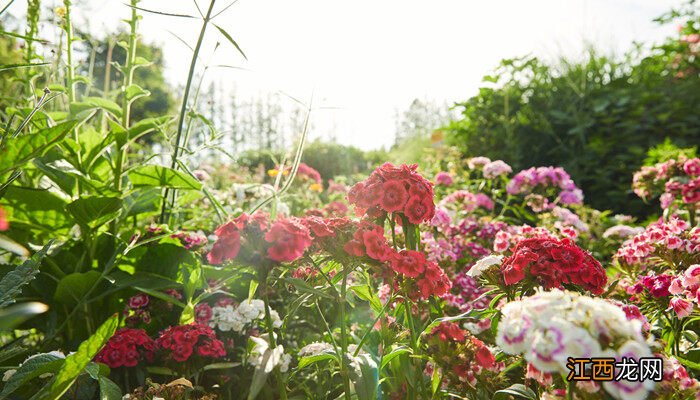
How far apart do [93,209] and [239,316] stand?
2.14 ft

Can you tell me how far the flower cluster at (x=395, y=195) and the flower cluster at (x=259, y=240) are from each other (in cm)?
23

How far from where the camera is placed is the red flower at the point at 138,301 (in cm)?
196

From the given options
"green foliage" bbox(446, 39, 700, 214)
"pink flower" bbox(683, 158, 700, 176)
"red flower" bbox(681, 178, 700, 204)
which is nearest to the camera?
"red flower" bbox(681, 178, 700, 204)

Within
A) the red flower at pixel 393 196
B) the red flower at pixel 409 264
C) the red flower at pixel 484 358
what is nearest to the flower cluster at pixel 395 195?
the red flower at pixel 393 196

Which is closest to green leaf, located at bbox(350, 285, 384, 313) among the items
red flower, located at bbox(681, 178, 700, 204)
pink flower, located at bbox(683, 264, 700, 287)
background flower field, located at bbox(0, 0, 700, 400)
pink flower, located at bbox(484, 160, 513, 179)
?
background flower field, located at bbox(0, 0, 700, 400)

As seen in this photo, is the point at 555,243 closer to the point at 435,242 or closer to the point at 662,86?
the point at 435,242

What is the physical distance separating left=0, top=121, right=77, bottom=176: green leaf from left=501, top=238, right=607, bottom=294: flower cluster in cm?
126

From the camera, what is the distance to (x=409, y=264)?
1424mm

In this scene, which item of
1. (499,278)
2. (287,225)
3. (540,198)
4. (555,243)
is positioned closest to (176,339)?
(287,225)

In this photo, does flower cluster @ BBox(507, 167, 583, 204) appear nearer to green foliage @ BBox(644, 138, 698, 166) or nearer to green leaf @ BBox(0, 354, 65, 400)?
green foliage @ BBox(644, 138, 698, 166)

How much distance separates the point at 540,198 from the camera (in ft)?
11.1

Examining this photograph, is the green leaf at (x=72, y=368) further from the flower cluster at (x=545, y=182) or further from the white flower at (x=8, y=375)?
the flower cluster at (x=545, y=182)

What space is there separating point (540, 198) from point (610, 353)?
8.63 ft

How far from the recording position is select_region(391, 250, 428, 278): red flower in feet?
4.64
